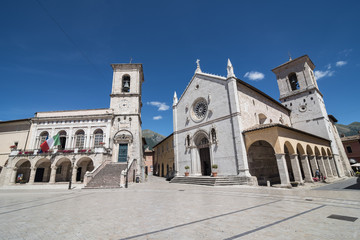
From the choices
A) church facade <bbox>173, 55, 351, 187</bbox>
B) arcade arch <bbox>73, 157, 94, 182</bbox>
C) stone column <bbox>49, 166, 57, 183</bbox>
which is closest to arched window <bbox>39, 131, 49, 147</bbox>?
stone column <bbox>49, 166, 57, 183</bbox>

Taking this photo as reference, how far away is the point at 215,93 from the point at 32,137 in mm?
27906

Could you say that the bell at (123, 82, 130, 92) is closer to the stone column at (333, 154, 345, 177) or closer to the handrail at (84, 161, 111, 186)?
the handrail at (84, 161, 111, 186)

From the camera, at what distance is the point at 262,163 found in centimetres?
1856

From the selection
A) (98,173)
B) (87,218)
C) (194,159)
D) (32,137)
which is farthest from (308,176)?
(32,137)

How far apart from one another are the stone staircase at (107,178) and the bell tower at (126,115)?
8.83 ft

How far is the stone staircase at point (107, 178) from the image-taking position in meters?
17.1

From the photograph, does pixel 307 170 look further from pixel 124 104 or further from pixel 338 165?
pixel 124 104

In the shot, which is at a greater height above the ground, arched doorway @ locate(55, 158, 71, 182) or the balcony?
the balcony

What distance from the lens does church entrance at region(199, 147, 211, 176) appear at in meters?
21.5

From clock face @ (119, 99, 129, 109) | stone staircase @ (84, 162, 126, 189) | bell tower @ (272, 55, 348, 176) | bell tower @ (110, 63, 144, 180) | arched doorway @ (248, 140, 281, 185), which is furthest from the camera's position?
clock face @ (119, 99, 129, 109)

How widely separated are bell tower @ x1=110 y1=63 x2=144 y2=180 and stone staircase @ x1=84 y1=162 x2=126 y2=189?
2692mm

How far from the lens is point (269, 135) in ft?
50.2

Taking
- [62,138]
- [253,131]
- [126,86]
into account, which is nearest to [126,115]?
[126,86]

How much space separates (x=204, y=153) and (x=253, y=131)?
7544 millimetres
